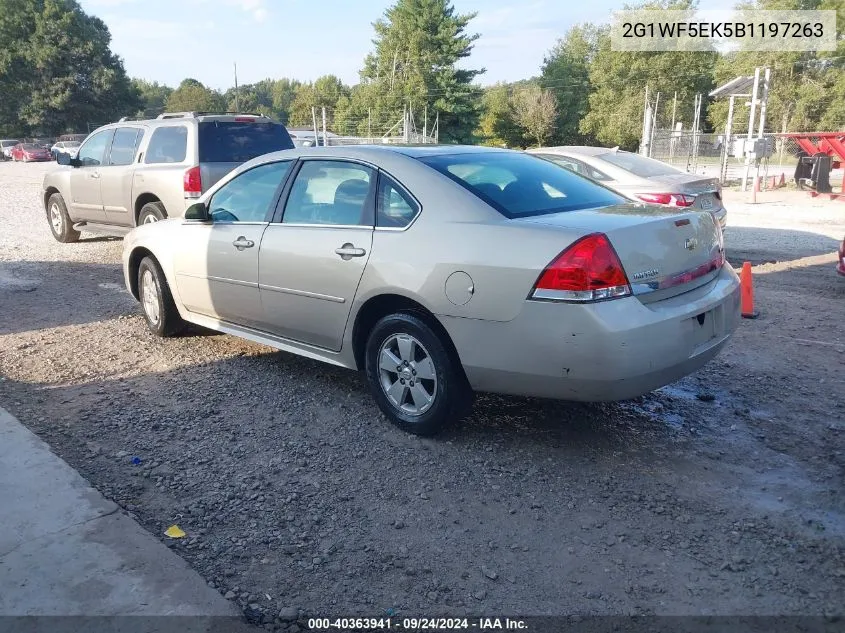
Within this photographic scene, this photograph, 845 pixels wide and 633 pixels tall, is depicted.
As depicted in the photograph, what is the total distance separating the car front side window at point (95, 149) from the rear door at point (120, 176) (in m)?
0.21

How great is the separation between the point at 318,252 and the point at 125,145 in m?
6.91

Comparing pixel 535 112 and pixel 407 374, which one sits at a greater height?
pixel 535 112

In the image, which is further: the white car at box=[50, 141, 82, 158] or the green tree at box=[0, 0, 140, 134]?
the green tree at box=[0, 0, 140, 134]

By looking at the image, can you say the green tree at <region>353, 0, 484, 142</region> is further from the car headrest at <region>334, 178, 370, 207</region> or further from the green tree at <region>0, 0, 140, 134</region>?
the car headrest at <region>334, 178, 370, 207</region>

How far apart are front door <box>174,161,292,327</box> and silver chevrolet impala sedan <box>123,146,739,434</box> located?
16 mm

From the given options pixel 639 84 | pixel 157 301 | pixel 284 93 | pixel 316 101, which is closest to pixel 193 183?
pixel 157 301

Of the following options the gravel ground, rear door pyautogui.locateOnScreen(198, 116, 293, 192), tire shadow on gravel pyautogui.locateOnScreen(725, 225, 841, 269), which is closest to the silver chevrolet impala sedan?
the gravel ground

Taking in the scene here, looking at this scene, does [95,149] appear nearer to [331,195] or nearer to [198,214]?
[198,214]

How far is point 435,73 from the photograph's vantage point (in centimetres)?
5369

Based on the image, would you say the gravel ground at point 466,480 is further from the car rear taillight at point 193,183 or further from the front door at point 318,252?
the car rear taillight at point 193,183

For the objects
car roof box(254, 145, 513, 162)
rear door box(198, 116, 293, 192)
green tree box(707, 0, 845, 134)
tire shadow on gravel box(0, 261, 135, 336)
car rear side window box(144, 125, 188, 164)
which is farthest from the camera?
green tree box(707, 0, 845, 134)

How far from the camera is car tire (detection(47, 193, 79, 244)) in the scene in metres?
11.5

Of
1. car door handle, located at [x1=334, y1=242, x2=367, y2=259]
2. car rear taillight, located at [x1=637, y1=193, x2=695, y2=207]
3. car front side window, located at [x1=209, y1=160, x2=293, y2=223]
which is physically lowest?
car door handle, located at [x1=334, y1=242, x2=367, y2=259]

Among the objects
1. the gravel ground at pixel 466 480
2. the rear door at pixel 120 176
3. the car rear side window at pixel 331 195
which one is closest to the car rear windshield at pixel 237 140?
the rear door at pixel 120 176
